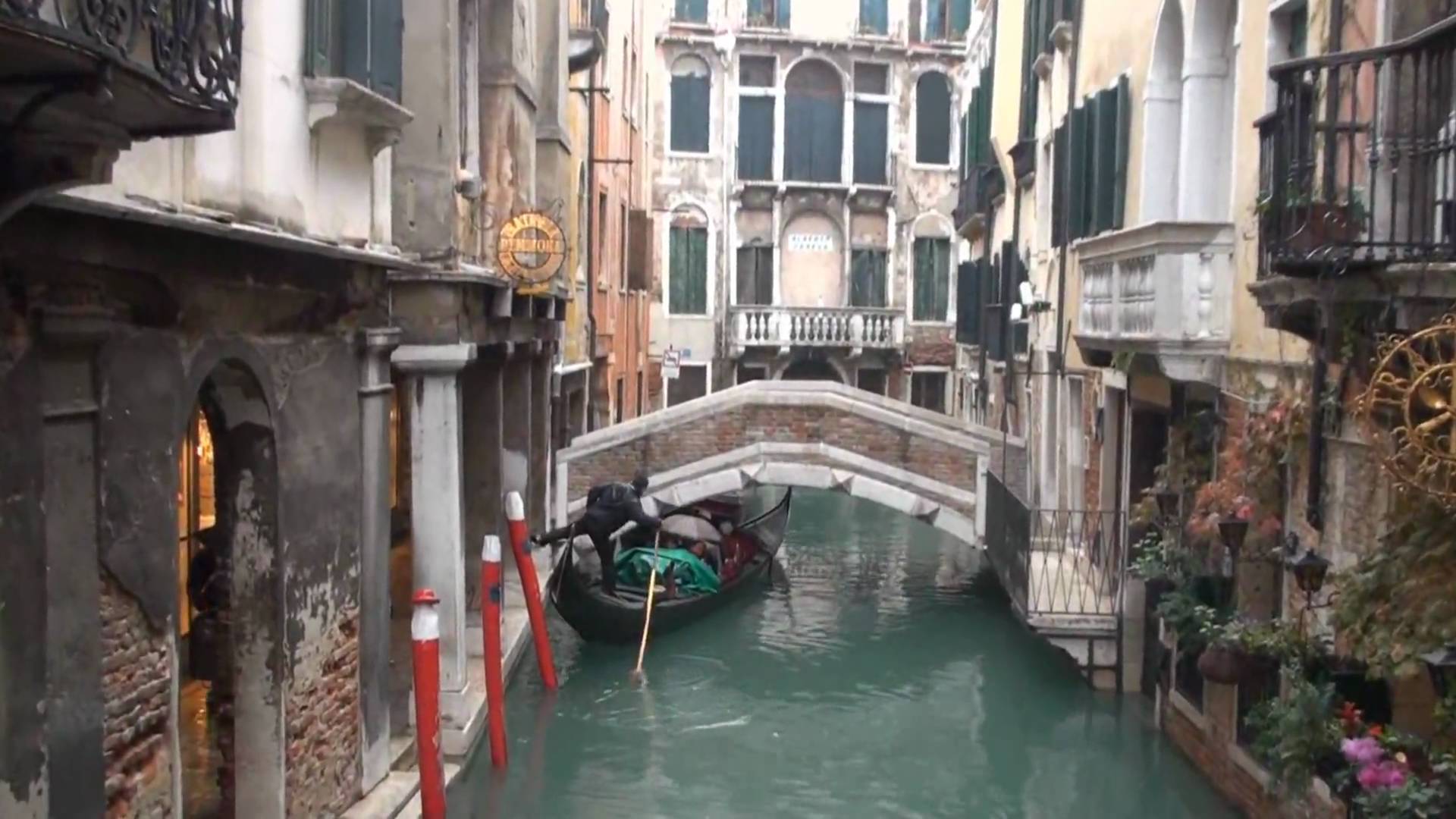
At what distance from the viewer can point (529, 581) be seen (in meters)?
8.78

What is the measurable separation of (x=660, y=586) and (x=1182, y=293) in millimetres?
5673

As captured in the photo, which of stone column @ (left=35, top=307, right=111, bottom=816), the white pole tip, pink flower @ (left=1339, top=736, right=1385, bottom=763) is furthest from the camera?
the white pole tip

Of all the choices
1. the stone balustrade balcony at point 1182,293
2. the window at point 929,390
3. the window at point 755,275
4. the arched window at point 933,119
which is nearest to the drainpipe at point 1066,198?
the stone balustrade balcony at point 1182,293

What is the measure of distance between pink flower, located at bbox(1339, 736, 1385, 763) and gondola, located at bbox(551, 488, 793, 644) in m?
6.56

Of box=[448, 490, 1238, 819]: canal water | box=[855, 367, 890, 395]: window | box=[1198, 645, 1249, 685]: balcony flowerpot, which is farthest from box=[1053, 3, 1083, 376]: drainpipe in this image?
box=[855, 367, 890, 395]: window

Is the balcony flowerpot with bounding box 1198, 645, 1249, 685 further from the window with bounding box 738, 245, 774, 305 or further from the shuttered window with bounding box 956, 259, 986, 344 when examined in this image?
the window with bounding box 738, 245, 774, 305

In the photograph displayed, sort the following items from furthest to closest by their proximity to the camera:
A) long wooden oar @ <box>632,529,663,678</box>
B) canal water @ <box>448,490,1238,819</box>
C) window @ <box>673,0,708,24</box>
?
window @ <box>673,0,708,24</box>
long wooden oar @ <box>632,529,663,678</box>
canal water @ <box>448,490,1238,819</box>

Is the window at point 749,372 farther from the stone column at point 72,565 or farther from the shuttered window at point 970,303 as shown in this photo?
the stone column at point 72,565

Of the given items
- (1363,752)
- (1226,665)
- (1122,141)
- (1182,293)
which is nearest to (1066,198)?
(1122,141)

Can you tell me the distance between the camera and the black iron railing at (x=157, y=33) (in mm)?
2314

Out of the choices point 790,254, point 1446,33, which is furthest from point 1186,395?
point 790,254

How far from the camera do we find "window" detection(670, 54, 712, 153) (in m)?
21.4

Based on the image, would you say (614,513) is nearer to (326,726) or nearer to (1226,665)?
(326,726)

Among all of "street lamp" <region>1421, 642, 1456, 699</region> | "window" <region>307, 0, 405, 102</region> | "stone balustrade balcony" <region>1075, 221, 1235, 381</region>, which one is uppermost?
"window" <region>307, 0, 405, 102</region>
